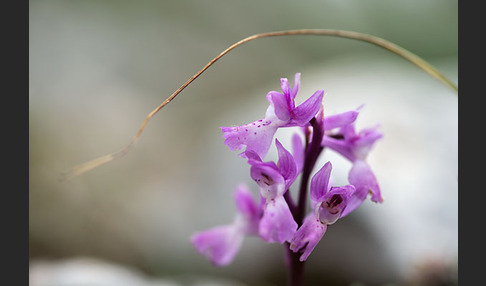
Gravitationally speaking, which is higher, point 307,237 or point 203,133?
point 203,133

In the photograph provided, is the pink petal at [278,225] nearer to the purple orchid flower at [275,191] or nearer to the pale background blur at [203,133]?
the purple orchid flower at [275,191]

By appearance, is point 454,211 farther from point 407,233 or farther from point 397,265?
point 397,265

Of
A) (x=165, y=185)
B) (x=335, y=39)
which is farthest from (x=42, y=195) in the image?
(x=335, y=39)

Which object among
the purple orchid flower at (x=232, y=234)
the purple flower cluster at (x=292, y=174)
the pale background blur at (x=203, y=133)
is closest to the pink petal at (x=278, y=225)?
the purple flower cluster at (x=292, y=174)

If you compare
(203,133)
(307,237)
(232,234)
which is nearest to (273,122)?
(307,237)

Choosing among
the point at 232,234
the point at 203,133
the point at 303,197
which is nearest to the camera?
the point at 303,197

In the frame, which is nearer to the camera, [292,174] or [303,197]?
[292,174]

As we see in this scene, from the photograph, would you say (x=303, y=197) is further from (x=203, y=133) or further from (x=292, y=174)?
(x=203, y=133)
